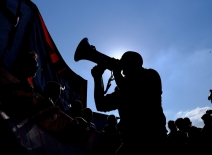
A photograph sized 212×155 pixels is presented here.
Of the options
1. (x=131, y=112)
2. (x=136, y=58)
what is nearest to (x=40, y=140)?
(x=131, y=112)

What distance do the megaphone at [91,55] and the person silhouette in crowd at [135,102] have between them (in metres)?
0.08

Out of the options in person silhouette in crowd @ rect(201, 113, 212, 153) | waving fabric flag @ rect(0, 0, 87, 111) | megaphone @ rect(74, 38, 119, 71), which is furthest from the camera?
waving fabric flag @ rect(0, 0, 87, 111)

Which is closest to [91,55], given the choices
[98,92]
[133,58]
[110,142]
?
[98,92]

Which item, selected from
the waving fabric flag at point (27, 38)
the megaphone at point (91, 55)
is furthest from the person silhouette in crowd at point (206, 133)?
the waving fabric flag at point (27, 38)

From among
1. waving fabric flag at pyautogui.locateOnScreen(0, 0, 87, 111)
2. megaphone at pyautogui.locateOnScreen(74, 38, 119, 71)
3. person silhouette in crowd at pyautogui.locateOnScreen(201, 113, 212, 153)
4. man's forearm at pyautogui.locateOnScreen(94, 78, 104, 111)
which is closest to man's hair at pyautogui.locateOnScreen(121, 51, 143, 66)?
megaphone at pyautogui.locateOnScreen(74, 38, 119, 71)

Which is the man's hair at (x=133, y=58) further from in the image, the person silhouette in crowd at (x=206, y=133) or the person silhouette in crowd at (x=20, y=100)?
the person silhouette in crowd at (x=206, y=133)

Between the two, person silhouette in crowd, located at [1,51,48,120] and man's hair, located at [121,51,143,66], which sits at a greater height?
man's hair, located at [121,51,143,66]

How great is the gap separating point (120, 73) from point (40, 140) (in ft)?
4.71

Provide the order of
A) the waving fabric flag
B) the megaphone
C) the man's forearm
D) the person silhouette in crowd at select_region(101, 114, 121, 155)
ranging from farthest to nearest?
1. the waving fabric flag
2. the person silhouette in crowd at select_region(101, 114, 121, 155)
3. the megaphone
4. the man's forearm

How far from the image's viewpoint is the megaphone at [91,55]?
235 cm

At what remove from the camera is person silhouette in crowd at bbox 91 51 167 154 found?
1615 mm

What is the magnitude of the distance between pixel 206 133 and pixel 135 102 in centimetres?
368

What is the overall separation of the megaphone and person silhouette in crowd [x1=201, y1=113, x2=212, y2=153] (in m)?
3.15

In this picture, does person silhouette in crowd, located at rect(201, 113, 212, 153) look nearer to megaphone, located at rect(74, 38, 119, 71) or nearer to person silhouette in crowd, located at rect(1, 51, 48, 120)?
megaphone, located at rect(74, 38, 119, 71)
